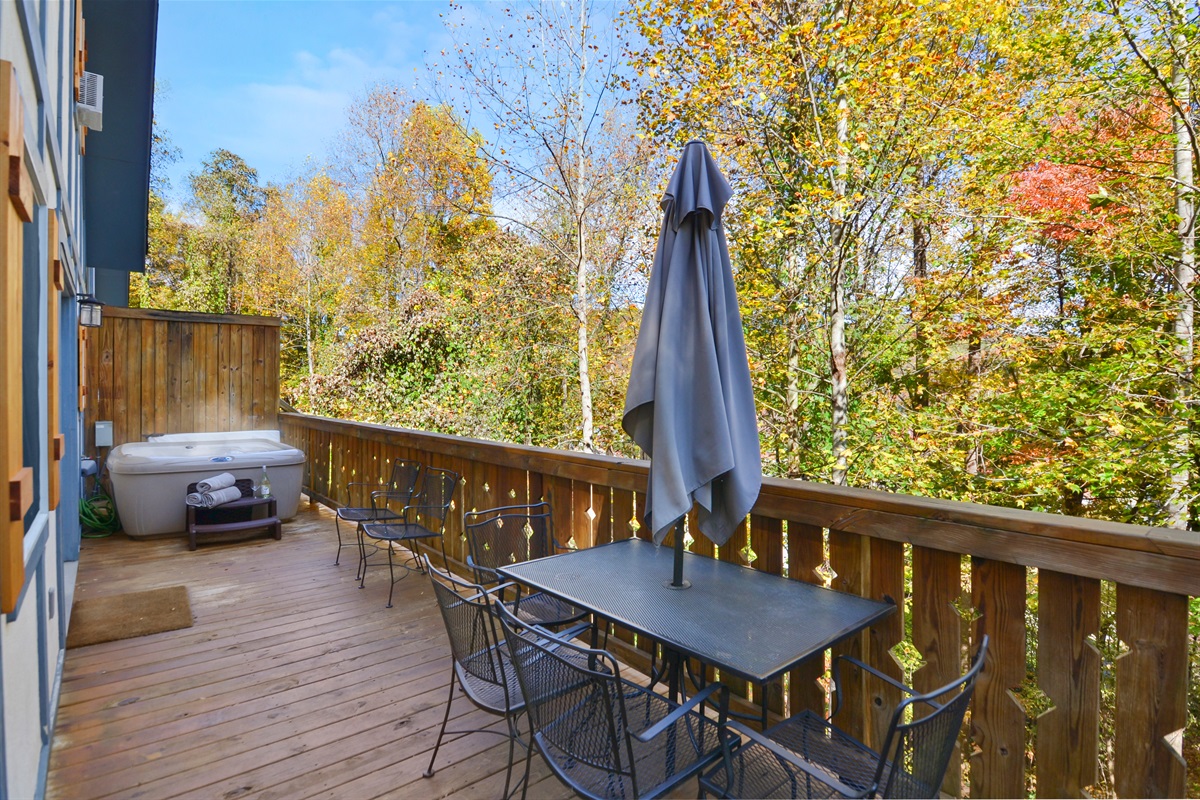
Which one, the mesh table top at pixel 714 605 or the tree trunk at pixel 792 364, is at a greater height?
the tree trunk at pixel 792 364

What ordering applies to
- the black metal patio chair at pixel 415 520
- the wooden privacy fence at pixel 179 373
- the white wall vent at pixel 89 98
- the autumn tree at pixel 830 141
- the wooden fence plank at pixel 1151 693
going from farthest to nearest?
the autumn tree at pixel 830 141
the wooden privacy fence at pixel 179 373
the black metal patio chair at pixel 415 520
the white wall vent at pixel 89 98
the wooden fence plank at pixel 1151 693

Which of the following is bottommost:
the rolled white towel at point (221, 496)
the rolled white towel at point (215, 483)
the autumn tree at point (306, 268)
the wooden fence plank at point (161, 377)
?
the rolled white towel at point (221, 496)

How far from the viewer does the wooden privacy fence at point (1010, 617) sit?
1.38 metres

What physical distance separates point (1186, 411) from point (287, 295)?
16586 millimetres

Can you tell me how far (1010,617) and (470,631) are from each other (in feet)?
5.06

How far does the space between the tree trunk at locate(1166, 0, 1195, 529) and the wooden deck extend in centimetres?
516

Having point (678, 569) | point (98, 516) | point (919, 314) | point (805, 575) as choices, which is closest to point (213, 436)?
point (98, 516)

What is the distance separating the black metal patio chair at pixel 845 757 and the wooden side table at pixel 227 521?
15.4ft

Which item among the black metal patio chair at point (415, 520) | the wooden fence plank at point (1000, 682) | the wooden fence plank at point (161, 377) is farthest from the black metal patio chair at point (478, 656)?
the wooden fence plank at point (161, 377)

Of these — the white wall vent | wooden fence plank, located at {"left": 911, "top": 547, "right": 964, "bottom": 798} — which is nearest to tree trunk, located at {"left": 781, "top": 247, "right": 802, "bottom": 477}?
wooden fence plank, located at {"left": 911, "top": 547, "right": 964, "bottom": 798}

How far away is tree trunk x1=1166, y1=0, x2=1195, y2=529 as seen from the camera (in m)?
4.65

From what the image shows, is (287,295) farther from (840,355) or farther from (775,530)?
(775,530)

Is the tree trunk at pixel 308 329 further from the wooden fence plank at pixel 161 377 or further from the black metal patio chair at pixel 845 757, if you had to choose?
the black metal patio chair at pixel 845 757

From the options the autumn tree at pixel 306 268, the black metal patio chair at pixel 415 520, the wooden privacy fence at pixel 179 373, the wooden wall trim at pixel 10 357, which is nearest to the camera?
the wooden wall trim at pixel 10 357
